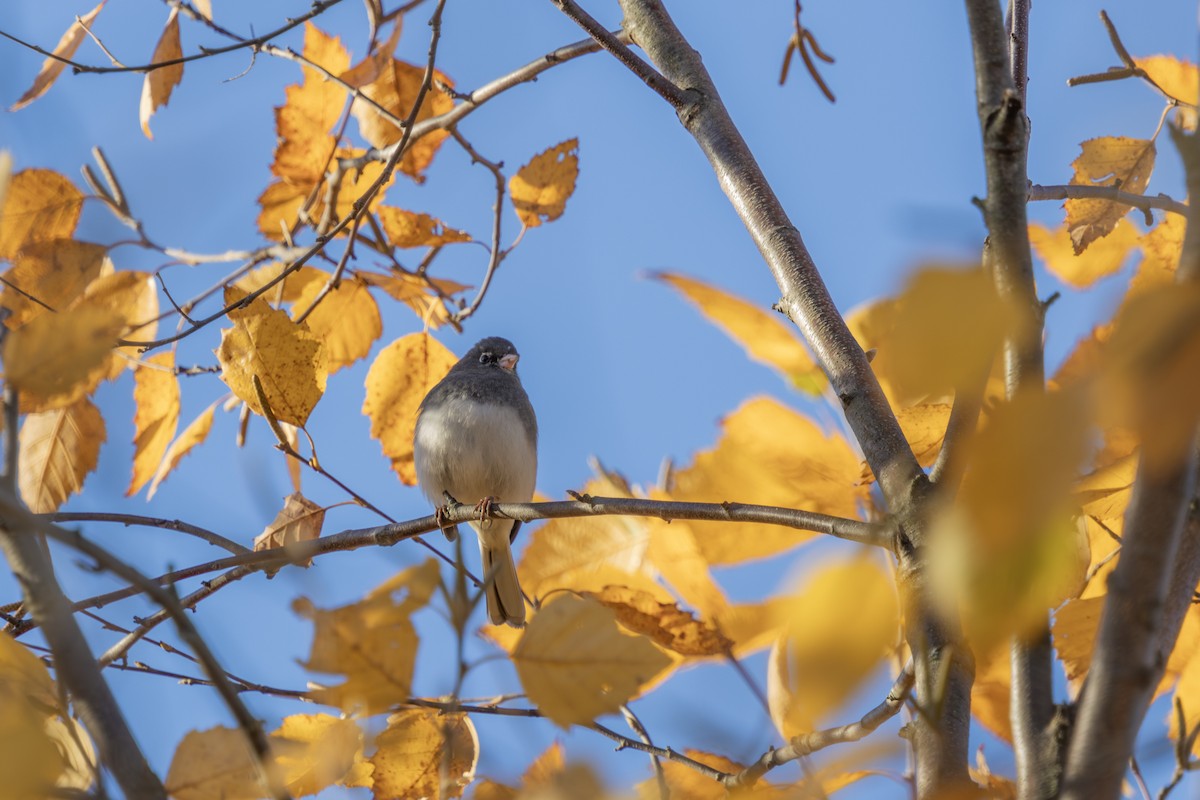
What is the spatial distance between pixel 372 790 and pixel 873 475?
0.78m

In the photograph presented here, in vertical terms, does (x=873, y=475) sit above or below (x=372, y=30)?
below

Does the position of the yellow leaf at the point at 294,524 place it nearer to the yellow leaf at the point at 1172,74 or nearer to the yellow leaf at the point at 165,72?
the yellow leaf at the point at 165,72

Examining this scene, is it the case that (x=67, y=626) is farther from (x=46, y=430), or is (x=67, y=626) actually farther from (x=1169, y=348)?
(x=46, y=430)

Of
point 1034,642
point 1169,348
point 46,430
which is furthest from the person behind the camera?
point 46,430

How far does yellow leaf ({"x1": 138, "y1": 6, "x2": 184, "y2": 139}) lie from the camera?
211 centimetres

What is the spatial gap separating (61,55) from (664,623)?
1.64m

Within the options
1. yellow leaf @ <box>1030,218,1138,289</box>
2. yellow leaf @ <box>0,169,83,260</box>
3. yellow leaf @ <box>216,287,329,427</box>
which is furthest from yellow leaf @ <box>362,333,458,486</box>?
yellow leaf @ <box>1030,218,1138,289</box>

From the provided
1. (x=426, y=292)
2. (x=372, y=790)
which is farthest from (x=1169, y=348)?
(x=426, y=292)

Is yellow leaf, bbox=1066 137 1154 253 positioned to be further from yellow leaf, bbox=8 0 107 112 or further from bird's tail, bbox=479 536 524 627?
bird's tail, bbox=479 536 524 627

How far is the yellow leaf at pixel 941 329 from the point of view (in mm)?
568

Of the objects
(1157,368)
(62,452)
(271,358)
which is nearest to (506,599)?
(62,452)

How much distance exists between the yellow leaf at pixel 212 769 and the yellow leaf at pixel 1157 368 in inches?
32.5

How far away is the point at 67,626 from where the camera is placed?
0.93 meters

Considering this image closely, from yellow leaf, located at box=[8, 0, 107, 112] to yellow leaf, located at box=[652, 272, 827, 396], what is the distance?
→ 4.45 feet
